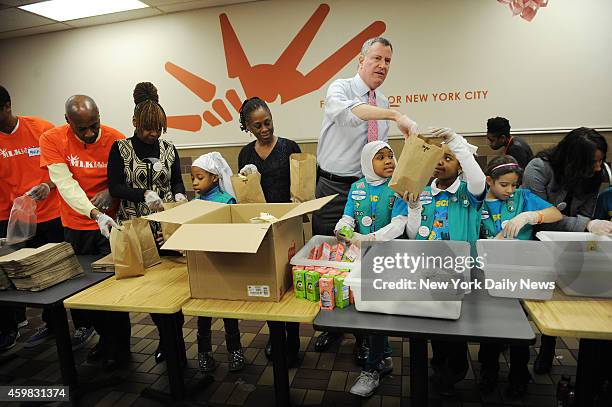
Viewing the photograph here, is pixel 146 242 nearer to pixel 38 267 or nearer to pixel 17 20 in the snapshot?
pixel 38 267

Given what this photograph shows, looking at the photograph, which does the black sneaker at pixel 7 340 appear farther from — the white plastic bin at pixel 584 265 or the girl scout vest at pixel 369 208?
the white plastic bin at pixel 584 265

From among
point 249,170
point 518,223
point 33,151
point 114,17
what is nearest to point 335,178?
point 249,170

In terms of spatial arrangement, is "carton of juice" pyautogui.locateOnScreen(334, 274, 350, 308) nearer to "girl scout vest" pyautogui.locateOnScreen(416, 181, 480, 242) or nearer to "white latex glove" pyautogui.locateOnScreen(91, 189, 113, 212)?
"girl scout vest" pyautogui.locateOnScreen(416, 181, 480, 242)

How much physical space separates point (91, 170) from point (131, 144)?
358mm

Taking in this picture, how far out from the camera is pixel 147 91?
2312 millimetres

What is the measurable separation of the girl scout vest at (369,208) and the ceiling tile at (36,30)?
4.46m

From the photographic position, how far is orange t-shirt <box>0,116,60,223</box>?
2.66 metres

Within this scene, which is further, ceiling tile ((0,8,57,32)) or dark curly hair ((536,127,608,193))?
ceiling tile ((0,8,57,32))

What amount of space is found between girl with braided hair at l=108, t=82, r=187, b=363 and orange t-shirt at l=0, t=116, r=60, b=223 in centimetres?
83

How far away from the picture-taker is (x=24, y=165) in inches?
107

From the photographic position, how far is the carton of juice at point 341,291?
141cm

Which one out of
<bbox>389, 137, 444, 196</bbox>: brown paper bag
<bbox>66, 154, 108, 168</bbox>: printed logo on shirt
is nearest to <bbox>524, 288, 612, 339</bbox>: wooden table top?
<bbox>389, 137, 444, 196</bbox>: brown paper bag

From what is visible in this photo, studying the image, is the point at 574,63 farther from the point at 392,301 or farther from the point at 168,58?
the point at 168,58

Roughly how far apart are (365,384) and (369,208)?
945mm
